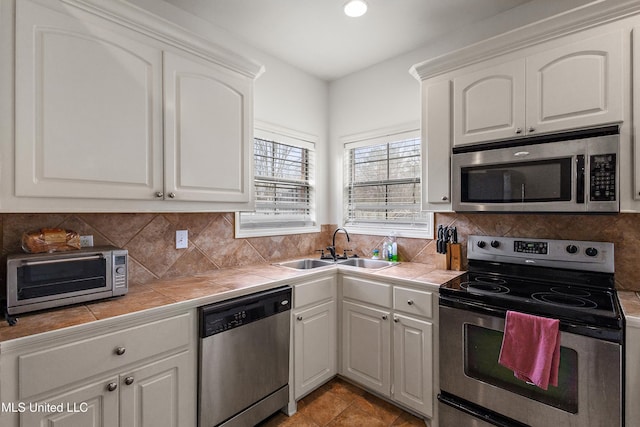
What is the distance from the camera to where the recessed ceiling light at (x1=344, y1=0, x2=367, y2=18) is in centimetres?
202

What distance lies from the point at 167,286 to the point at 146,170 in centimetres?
70

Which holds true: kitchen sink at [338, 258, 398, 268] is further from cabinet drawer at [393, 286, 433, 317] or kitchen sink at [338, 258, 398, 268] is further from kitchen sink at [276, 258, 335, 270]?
cabinet drawer at [393, 286, 433, 317]

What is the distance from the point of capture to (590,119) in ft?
5.31

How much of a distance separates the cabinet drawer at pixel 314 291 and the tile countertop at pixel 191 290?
7 centimetres

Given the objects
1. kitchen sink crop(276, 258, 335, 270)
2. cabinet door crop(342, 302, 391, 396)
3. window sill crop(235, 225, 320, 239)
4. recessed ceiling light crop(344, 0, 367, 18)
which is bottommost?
cabinet door crop(342, 302, 391, 396)

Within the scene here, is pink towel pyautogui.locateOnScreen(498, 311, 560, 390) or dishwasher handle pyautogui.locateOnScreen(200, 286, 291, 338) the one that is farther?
dishwasher handle pyautogui.locateOnScreen(200, 286, 291, 338)

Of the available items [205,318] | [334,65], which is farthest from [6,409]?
[334,65]

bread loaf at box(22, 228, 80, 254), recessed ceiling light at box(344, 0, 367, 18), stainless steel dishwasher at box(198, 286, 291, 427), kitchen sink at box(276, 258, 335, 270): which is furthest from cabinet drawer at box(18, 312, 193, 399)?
recessed ceiling light at box(344, 0, 367, 18)

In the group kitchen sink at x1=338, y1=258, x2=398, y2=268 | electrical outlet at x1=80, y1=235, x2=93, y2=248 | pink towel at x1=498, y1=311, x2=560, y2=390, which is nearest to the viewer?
pink towel at x1=498, y1=311, x2=560, y2=390

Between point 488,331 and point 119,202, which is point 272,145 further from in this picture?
point 488,331

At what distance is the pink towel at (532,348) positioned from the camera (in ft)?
4.72

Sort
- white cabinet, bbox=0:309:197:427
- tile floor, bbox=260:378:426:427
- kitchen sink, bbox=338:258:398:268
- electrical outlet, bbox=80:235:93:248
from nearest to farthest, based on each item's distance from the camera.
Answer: white cabinet, bbox=0:309:197:427 < electrical outlet, bbox=80:235:93:248 < tile floor, bbox=260:378:426:427 < kitchen sink, bbox=338:258:398:268

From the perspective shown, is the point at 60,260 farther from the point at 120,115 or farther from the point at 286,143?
the point at 286,143

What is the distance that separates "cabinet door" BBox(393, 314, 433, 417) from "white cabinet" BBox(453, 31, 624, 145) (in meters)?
1.23
